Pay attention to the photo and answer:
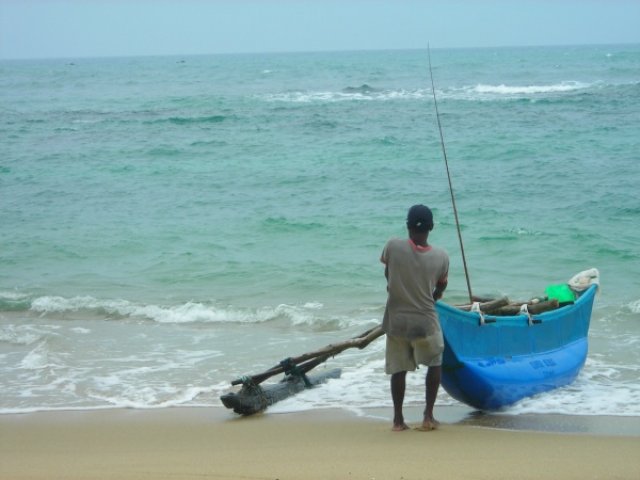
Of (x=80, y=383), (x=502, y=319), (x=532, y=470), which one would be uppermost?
(x=502, y=319)

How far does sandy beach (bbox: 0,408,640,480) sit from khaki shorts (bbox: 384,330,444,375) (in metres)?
0.43

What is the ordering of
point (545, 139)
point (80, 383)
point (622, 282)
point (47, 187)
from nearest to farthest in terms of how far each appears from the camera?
point (80, 383), point (622, 282), point (47, 187), point (545, 139)

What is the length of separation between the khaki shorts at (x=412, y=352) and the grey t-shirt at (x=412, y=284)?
0.06 metres

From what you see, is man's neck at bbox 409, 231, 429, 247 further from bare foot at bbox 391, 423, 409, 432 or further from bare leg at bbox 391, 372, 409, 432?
bare foot at bbox 391, 423, 409, 432

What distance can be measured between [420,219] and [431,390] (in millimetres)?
1117

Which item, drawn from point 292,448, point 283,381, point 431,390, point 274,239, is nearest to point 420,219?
point 431,390

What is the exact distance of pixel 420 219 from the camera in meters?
5.22

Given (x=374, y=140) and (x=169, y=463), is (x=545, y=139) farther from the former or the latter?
(x=169, y=463)

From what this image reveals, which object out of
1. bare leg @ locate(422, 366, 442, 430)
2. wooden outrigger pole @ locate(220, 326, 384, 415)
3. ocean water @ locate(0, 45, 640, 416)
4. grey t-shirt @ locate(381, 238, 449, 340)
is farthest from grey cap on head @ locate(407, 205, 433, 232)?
ocean water @ locate(0, 45, 640, 416)

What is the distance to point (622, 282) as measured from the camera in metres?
10.8

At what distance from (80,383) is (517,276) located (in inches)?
231

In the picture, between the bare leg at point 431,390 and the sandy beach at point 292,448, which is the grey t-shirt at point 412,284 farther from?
the sandy beach at point 292,448

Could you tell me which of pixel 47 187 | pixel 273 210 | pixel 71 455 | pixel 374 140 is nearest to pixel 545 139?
pixel 374 140

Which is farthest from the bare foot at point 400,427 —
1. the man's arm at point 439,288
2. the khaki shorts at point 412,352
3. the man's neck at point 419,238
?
the man's neck at point 419,238
